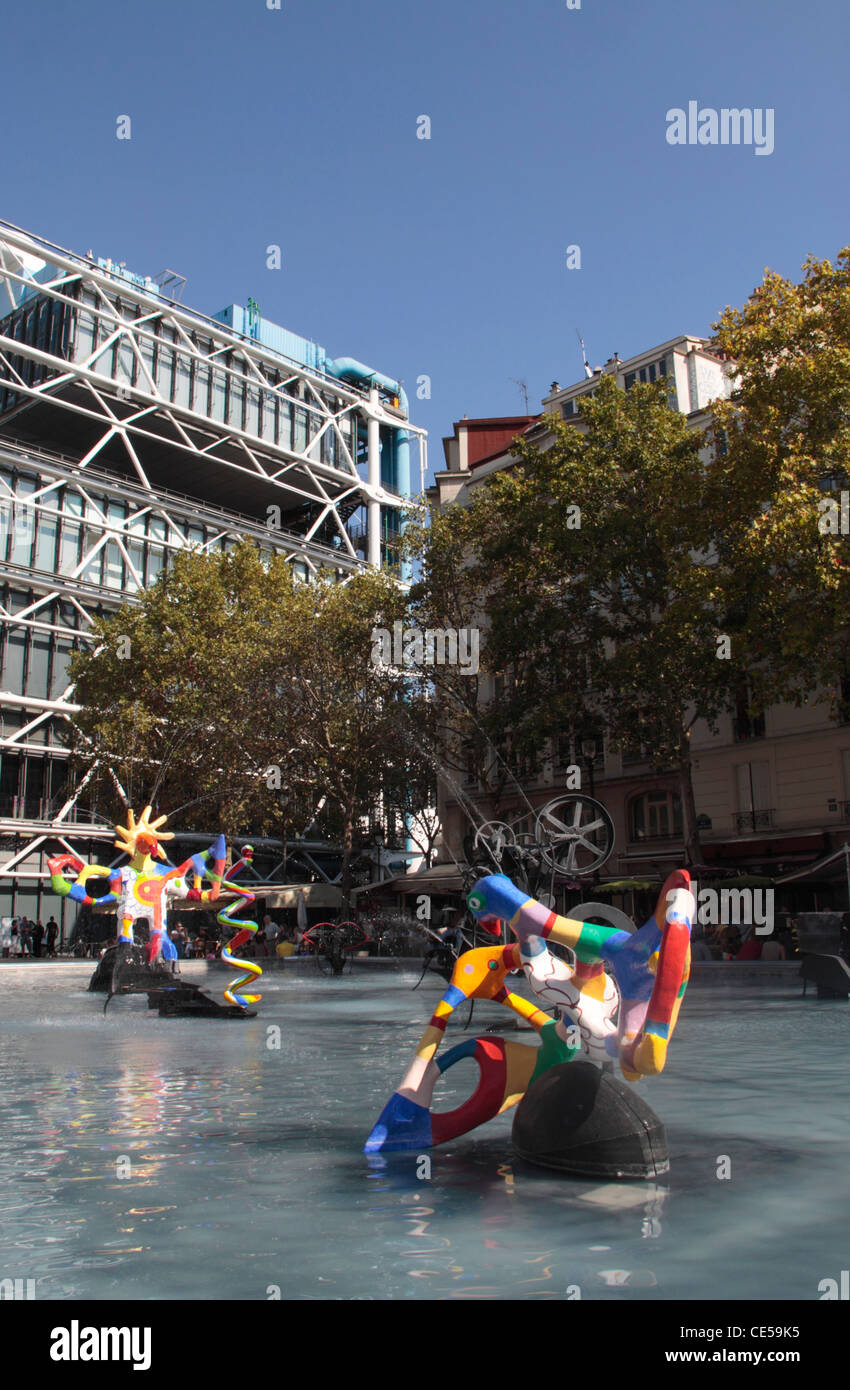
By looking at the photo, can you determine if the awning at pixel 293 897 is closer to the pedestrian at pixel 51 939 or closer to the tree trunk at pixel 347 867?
the tree trunk at pixel 347 867

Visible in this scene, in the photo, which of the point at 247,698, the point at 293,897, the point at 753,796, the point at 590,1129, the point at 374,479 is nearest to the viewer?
the point at 590,1129

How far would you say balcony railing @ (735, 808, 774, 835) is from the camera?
1481 inches

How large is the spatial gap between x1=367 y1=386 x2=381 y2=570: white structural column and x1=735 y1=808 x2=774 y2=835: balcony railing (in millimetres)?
37993

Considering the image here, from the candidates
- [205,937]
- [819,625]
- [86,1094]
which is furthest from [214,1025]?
[205,937]

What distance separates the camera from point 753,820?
38031 millimetres

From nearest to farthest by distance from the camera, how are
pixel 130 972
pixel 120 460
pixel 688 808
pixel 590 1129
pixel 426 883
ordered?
pixel 590 1129 < pixel 130 972 < pixel 688 808 < pixel 426 883 < pixel 120 460

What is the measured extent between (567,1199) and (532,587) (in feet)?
110

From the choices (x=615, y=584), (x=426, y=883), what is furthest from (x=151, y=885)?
(x=426, y=883)

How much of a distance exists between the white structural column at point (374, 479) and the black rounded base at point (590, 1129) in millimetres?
65980

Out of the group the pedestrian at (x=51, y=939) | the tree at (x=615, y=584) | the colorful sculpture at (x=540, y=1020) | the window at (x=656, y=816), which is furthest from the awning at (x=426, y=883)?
the colorful sculpture at (x=540, y=1020)

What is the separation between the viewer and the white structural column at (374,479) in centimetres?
7225

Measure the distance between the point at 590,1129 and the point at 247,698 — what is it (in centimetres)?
3634

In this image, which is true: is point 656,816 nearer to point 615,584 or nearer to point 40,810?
point 615,584
